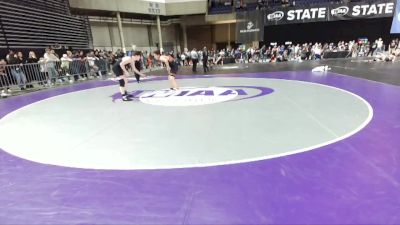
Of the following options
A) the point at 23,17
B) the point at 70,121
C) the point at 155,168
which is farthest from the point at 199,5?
the point at 155,168

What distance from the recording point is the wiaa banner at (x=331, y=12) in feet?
64.0

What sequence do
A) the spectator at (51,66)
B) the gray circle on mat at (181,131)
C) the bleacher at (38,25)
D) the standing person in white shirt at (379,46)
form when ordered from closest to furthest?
the gray circle on mat at (181,131), the spectator at (51,66), the bleacher at (38,25), the standing person in white shirt at (379,46)

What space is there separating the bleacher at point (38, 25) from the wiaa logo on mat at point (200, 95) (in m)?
7.94

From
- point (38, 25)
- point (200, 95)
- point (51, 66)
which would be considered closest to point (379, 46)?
point (200, 95)

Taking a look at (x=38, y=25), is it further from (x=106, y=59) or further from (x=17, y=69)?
(x=17, y=69)

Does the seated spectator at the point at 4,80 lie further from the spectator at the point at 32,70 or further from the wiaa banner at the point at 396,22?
the wiaa banner at the point at 396,22

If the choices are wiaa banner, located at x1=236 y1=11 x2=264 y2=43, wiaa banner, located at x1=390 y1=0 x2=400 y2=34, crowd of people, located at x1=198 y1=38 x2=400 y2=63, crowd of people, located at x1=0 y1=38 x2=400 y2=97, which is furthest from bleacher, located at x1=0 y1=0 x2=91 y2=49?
wiaa banner, located at x1=390 y1=0 x2=400 y2=34

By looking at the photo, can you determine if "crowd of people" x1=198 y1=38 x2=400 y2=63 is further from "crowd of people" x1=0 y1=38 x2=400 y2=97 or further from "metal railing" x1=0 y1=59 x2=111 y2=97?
"metal railing" x1=0 y1=59 x2=111 y2=97

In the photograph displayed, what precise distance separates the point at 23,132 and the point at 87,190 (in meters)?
2.93

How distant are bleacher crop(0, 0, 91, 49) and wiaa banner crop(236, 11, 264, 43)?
11919 millimetres

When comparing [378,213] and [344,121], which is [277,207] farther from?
[344,121]

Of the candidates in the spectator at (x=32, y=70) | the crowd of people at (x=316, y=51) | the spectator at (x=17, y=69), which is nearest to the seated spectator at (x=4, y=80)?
the spectator at (x=17, y=69)

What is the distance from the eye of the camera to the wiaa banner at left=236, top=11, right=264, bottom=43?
860 inches

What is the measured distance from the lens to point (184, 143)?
382 centimetres
